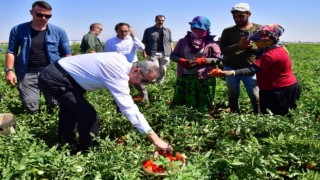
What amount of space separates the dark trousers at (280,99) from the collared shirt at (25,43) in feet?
8.88

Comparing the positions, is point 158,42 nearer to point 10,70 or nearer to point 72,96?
point 10,70

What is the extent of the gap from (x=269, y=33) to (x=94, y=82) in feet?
6.15

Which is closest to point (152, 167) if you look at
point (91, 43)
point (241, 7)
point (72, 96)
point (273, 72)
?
point (72, 96)

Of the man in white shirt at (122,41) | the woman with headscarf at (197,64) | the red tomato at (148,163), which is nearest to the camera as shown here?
the red tomato at (148,163)

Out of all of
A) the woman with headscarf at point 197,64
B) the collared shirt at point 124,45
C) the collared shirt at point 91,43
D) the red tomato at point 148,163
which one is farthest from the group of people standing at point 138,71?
the collared shirt at point 91,43

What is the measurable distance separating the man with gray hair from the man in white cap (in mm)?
3322

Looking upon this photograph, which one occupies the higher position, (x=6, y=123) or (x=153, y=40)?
(x=153, y=40)

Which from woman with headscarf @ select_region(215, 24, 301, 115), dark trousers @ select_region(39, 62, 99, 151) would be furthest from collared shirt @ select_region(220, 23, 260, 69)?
dark trousers @ select_region(39, 62, 99, 151)

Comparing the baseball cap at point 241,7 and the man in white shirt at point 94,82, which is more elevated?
the baseball cap at point 241,7

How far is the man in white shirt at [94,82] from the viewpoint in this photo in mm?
3209

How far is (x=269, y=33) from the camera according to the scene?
389 cm

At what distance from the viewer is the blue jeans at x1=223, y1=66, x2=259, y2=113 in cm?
490

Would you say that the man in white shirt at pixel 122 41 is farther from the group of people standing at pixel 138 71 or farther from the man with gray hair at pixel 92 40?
the group of people standing at pixel 138 71

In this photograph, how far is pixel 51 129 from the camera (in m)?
4.50
